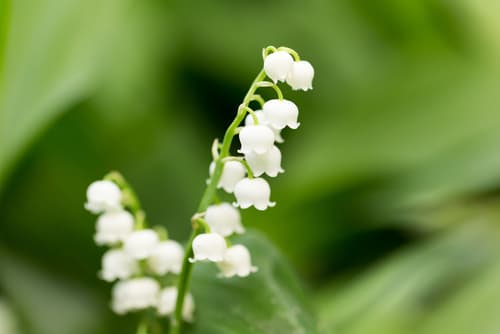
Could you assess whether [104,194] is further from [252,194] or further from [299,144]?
[299,144]

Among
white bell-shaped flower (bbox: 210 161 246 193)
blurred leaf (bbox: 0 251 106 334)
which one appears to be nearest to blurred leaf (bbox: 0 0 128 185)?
blurred leaf (bbox: 0 251 106 334)

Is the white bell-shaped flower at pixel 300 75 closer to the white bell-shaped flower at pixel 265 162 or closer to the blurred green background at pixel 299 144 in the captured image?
the white bell-shaped flower at pixel 265 162

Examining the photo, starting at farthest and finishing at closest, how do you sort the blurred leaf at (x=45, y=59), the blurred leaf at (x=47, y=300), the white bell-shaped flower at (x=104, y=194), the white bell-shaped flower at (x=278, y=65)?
1. the blurred leaf at (x=47, y=300)
2. the blurred leaf at (x=45, y=59)
3. the white bell-shaped flower at (x=104, y=194)
4. the white bell-shaped flower at (x=278, y=65)

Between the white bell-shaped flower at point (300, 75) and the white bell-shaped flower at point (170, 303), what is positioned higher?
the white bell-shaped flower at point (300, 75)

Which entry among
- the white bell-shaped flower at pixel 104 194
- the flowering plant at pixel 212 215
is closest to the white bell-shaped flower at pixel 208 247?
the flowering plant at pixel 212 215

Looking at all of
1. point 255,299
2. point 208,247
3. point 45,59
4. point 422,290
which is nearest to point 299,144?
point 422,290

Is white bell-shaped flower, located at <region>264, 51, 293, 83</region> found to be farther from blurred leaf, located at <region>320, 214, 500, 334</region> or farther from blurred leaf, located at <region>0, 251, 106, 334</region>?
blurred leaf, located at <region>0, 251, 106, 334</region>
